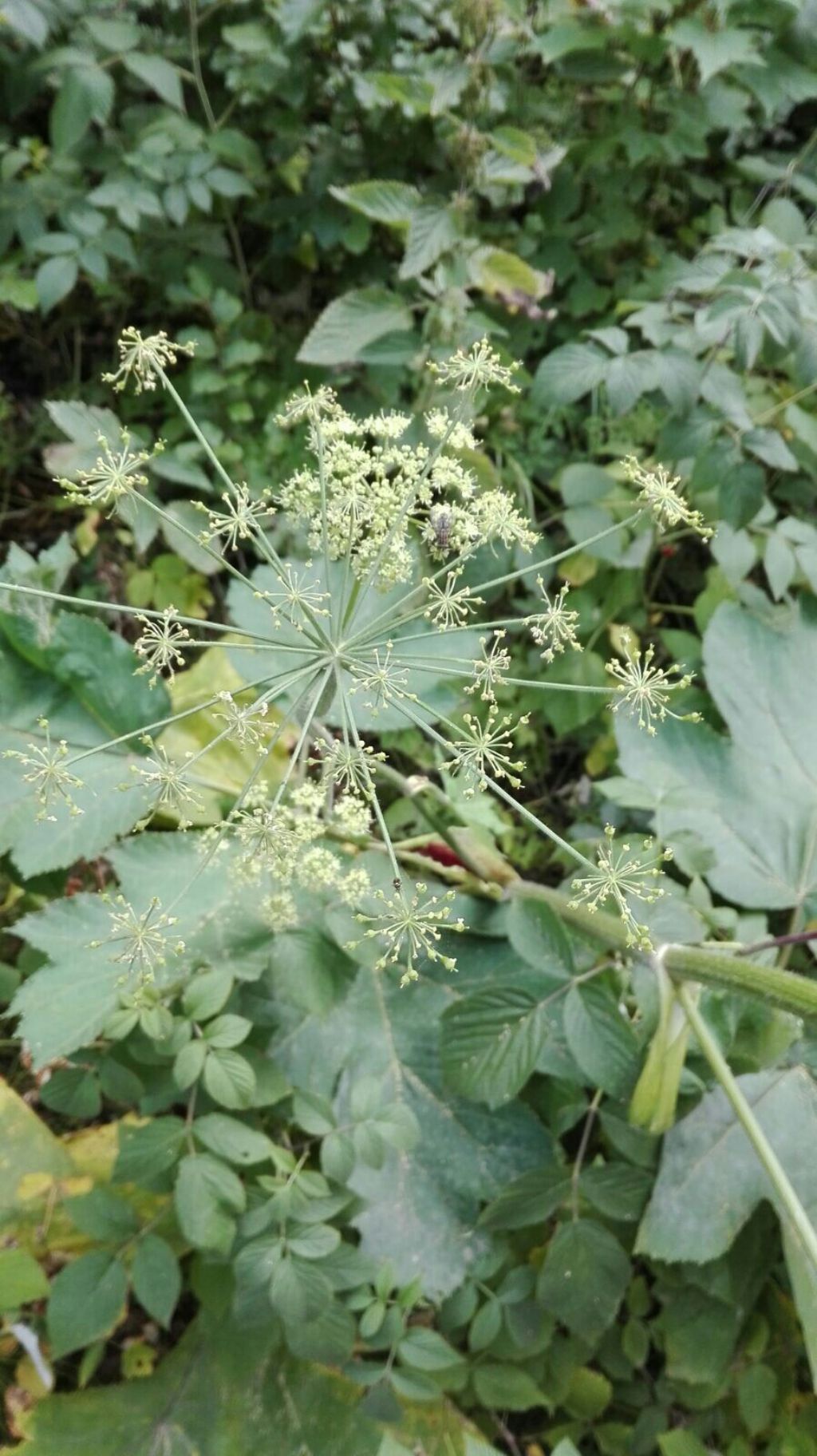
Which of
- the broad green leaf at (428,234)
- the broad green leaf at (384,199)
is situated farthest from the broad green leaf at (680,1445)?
the broad green leaf at (384,199)

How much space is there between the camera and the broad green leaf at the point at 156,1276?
180 centimetres

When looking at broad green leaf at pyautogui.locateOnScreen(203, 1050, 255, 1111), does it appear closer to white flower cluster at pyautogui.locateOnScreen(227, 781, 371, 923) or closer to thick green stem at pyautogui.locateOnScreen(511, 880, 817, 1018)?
white flower cluster at pyautogui.locateOnScreen(227, 781, 371, 923)

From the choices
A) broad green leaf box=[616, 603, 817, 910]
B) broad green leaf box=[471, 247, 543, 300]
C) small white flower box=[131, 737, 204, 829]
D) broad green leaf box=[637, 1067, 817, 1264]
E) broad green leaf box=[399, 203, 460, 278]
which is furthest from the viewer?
broad green leaf box=[471, 247, 543, 300]

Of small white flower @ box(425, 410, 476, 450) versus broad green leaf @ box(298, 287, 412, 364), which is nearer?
small white flower @ box(425, 410, 476, 450)

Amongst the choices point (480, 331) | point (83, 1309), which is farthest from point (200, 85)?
point (83, 1309)

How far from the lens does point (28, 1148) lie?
2.23 m

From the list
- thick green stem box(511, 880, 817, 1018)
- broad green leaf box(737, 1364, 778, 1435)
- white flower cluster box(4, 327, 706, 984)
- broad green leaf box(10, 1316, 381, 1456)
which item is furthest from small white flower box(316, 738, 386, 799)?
broad green leaf box(737, 1364, 778, 1435)

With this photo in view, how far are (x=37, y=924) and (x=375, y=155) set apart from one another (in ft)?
8.20

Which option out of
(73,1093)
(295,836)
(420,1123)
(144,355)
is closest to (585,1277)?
(420,1123)

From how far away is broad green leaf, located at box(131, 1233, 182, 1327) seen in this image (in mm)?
1803

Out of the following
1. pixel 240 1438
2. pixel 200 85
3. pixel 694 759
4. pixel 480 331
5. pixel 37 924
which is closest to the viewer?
pixel 37 924

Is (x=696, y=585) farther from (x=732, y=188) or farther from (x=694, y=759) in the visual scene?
(x=732, y=188)

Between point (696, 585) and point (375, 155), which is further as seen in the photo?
point (696, 585)

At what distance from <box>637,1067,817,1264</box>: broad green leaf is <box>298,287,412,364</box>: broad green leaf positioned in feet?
6.85
